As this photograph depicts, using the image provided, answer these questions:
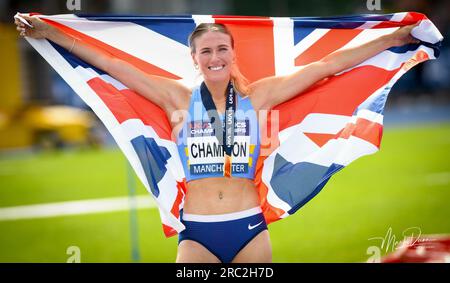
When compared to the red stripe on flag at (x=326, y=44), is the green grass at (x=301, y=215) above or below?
below

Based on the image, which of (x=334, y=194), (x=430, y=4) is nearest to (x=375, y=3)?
(x=334, y=194)

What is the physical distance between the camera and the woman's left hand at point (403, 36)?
4570 millimetres

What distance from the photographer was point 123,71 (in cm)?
436

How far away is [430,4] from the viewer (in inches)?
874

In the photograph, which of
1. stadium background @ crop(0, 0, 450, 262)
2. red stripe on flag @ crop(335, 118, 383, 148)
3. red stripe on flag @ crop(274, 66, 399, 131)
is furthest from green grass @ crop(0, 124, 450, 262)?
red stripe on flag @ crop(274, 66, 399, 131)

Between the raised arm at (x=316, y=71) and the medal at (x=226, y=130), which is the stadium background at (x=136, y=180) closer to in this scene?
the raised arm at (x=316, y=71)

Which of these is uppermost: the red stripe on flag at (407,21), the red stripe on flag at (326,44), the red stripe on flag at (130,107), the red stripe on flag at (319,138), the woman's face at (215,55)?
the red stripe on flag at (407,21)

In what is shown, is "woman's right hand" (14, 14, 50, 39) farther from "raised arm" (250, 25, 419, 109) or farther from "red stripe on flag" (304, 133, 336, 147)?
"red stripe on flag" (304, 133, 336, 147)

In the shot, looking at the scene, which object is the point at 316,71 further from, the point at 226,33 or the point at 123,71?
the point at 123,71

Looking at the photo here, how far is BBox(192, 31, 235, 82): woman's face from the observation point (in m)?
4.12

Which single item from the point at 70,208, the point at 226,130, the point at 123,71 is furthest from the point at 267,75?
the point at 70,208

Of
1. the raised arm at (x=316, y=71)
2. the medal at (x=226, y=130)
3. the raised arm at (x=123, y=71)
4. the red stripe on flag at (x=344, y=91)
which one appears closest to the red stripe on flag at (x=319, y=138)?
the red stripe on flag at (x=344, y=91)
